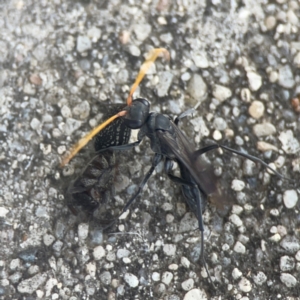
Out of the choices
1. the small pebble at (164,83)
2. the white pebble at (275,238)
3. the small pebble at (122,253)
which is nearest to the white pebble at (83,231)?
the small pebble at (122,253)

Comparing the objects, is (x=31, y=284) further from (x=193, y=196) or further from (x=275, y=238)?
(x=275, y=238)

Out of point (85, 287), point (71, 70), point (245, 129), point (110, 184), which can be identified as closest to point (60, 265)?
point (85, 287)

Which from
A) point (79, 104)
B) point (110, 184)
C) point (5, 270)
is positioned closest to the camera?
point (5, 270)

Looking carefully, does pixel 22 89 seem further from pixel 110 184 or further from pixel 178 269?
pixel 178 269

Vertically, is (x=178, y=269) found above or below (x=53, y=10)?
below

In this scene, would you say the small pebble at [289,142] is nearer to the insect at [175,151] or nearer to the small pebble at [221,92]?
the insect at [175,151]

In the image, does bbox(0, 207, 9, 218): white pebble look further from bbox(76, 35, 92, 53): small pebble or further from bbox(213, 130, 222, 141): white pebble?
bbox(213, 130, 222, 141): white pebble

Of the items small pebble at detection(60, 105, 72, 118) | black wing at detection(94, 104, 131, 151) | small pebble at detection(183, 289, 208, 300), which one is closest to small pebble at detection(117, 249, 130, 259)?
small pebble at detection(183, 289, 208, 300)
